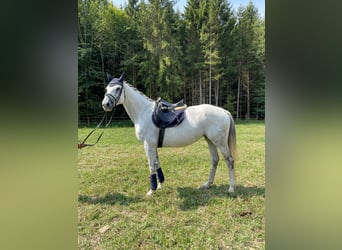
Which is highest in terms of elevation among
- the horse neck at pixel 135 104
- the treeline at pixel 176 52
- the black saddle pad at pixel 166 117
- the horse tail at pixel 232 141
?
the treeline at pixel 176 52

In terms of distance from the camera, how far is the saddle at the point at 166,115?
1.05 meters

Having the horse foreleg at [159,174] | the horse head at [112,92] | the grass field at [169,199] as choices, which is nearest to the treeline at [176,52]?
the horse head at [112,92]

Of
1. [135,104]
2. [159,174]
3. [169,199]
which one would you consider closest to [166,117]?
[135,104]

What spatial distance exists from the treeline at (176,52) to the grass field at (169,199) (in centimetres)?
14

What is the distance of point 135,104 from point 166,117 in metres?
0.14

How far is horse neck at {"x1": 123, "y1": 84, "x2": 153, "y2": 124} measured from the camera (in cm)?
104

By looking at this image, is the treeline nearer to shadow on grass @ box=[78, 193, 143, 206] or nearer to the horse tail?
the horse tail

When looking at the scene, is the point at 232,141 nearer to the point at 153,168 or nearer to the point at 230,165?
the point at 230,165

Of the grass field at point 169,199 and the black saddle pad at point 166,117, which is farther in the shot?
the black saddle pad at point 166,117

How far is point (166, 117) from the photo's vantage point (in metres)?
1.08

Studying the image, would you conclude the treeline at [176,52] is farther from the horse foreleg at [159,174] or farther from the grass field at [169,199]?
the horse foreleg at [159,174]
